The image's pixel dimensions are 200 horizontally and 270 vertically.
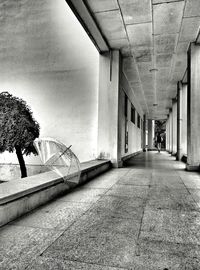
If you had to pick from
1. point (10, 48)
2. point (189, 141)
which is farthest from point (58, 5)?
point (189, 141)

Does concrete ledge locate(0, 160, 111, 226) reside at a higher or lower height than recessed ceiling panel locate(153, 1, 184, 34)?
lower

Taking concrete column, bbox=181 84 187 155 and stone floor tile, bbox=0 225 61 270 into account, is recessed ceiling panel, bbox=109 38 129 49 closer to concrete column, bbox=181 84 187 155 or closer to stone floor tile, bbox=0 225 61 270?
concrete column, bbox=181 84 187 155

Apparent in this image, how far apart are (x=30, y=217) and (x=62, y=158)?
0.98 m

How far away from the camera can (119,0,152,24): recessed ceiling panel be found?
185 inches

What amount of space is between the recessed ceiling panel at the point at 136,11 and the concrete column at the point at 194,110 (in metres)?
2.03

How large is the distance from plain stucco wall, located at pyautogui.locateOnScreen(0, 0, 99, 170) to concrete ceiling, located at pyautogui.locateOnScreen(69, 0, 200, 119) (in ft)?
5.49

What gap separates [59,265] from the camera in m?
1.55

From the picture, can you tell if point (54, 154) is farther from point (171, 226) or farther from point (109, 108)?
point (109, 108)

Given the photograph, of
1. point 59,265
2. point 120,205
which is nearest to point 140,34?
point 120,205

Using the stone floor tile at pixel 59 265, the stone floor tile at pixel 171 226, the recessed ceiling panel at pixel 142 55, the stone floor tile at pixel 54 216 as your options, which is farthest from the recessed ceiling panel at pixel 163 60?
the stone floor tile at pixel 59 265

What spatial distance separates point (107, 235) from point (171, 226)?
69 cm

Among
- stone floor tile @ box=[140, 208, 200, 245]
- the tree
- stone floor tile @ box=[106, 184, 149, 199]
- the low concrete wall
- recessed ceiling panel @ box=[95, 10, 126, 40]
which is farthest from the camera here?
the low concrete wall

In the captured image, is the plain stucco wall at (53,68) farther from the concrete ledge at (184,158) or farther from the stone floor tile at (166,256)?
the stone floor tile at (166,256)

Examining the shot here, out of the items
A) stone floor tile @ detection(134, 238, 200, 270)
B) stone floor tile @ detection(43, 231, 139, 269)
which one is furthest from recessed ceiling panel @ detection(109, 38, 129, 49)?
stone floor tile @ detection(134, 238, 200, 270)
